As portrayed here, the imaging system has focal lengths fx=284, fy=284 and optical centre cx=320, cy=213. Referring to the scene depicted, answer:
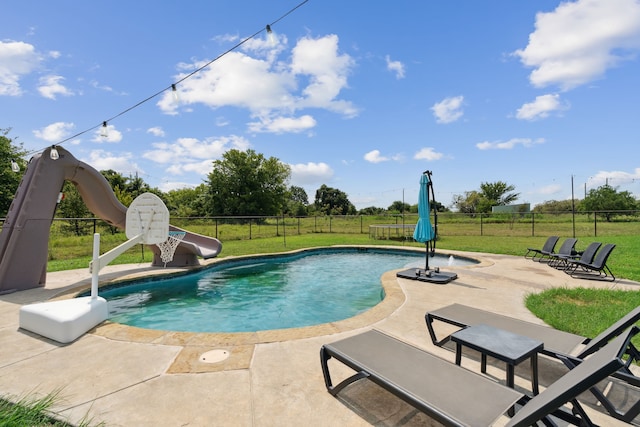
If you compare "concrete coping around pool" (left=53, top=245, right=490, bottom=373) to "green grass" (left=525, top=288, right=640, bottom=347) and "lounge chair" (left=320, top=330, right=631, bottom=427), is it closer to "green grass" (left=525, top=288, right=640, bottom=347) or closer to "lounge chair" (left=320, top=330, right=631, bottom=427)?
"lounge chair" (left=320, top=330, right=631, bottom=427)

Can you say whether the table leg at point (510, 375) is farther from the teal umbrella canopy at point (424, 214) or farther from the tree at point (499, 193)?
the tree at point (499, 193)

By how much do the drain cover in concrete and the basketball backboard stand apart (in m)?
2.28

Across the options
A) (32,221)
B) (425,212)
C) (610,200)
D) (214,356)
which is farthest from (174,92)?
(610,200)

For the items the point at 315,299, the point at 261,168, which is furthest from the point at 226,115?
the point at 261,168

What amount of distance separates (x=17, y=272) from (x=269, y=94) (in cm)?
868

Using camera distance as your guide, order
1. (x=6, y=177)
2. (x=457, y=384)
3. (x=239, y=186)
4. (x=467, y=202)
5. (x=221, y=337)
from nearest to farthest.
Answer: (x=457, y=384), (x=221, y=337), (x=6, y=177), (x=239, y=186), (x=467, y=202)

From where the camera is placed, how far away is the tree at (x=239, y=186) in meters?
33.3

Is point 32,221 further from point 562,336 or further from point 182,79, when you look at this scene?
point 562,336

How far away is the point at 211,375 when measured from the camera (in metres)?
2.53

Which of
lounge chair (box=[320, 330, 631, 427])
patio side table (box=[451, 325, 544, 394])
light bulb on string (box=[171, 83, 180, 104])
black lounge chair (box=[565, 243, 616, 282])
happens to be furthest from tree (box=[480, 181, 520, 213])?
lounge chair (box=[320, 330, 631, 427])

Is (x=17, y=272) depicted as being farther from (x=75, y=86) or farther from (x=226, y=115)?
(x=226, y=115)

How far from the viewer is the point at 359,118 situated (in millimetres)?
15820

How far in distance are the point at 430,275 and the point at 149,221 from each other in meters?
5.57

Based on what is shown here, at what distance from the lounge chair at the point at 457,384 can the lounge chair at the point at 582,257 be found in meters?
6.41
